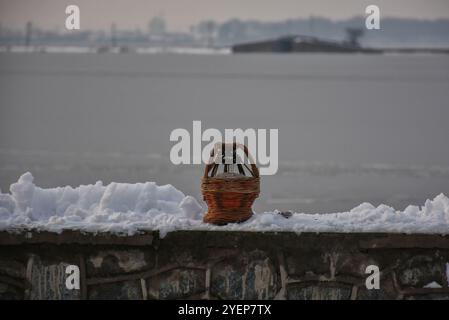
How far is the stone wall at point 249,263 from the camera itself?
11.5ft

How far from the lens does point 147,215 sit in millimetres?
3750

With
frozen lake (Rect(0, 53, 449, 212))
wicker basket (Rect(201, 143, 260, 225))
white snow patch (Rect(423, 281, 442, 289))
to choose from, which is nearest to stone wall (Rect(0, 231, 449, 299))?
white snow patch (Rect(423, 281, 442, 289))

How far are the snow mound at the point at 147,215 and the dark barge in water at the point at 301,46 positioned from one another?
322 feet

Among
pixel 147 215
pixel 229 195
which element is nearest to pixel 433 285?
pixel 229 195

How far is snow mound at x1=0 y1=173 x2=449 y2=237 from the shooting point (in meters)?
3.54

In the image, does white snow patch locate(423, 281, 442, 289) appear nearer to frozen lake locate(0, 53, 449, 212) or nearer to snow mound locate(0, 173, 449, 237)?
snow mound locate(0, 173, 449, 237)

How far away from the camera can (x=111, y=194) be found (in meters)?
3.86

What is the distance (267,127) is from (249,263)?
2241 centimetres

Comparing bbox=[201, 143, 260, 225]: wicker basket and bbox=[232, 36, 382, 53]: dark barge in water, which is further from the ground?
bbox=[232, 36, 382, 53]: dark barge in water

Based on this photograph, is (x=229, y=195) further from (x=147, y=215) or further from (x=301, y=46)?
(x=301, y=46)

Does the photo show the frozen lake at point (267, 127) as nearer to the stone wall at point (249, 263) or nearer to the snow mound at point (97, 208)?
the snow mound at point (97, 208)

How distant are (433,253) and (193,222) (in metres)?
1.06

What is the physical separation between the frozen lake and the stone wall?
17.8 feet

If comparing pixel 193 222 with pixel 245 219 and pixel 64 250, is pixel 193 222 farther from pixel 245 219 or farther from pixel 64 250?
pixel 64 250
